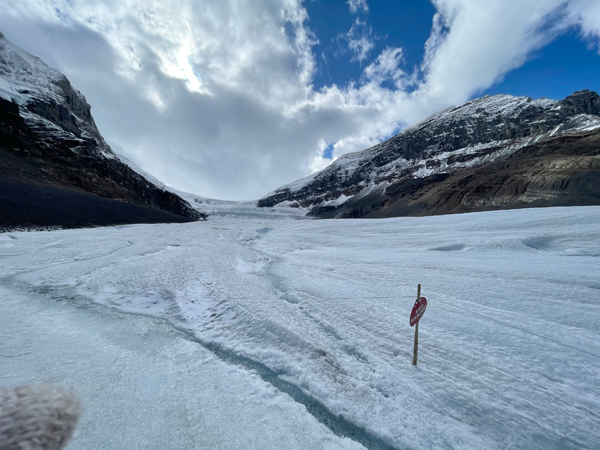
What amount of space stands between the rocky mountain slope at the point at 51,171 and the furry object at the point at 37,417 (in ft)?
60.6

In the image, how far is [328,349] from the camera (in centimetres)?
326

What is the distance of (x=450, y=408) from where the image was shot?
2.33 metres

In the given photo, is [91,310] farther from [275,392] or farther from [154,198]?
[154,198]

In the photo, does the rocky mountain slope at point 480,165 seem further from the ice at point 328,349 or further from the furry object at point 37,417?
the furry object at point 37,417

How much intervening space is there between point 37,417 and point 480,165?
244ft

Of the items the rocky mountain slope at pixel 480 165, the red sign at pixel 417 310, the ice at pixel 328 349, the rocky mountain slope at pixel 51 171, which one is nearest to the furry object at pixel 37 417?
the ice at pixel 328 349

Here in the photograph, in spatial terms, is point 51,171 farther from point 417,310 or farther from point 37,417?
point 417,310

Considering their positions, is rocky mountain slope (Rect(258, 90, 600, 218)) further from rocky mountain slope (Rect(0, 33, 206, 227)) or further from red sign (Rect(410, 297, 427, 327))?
rocky mountain slope (Rect(0, 33, 206, 227))

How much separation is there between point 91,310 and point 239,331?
3130mm

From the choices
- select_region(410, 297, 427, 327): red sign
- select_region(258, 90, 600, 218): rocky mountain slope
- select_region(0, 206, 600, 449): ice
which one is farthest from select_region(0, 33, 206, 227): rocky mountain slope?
select_region(258, 90, 600, 218): rocky mountain slope

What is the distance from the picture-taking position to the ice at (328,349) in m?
2.15

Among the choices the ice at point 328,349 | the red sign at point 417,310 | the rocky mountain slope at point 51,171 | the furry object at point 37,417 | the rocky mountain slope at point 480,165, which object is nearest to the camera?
the furry object at point 37,417

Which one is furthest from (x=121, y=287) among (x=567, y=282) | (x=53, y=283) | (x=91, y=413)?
(x=567, y=282)

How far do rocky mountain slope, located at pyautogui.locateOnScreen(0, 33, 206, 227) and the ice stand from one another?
54.1ft
